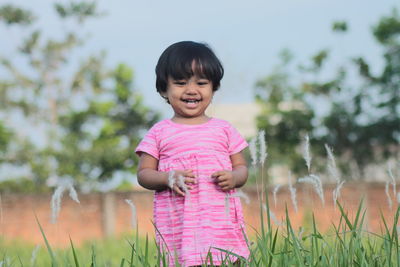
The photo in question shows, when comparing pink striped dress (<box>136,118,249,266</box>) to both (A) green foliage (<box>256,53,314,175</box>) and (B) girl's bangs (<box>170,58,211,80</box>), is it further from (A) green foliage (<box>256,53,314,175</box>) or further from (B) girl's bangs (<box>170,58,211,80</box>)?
(A) green foliage (<box>256,53,314,175</box>)

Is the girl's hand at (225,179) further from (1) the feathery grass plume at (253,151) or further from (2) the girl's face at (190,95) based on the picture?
(1) the feathery grass plume at (253,151)

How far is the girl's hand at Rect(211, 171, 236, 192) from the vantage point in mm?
2777

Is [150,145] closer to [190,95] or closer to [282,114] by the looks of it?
[190,95]

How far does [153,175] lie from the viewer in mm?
2879

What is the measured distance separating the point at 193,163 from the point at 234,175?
188 millimetres

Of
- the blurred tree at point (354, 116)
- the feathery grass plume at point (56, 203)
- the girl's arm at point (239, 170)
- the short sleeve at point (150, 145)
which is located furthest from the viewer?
the blurred tree at point (354, 116)

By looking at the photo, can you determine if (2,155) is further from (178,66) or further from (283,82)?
(178,66)

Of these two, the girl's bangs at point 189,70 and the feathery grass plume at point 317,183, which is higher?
the girl's bangs at point 189,70

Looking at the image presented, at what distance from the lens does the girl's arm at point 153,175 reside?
9.10ft

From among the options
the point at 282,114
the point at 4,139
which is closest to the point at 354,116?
the point at 282,114

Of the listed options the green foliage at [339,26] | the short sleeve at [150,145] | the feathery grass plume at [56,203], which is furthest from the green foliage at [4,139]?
the feathery grass plume at [56,203]

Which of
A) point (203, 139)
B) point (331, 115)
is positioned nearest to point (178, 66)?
point (203, 139)

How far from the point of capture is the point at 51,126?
830 inches

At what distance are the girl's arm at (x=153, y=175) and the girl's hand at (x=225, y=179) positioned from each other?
0.34 ft
